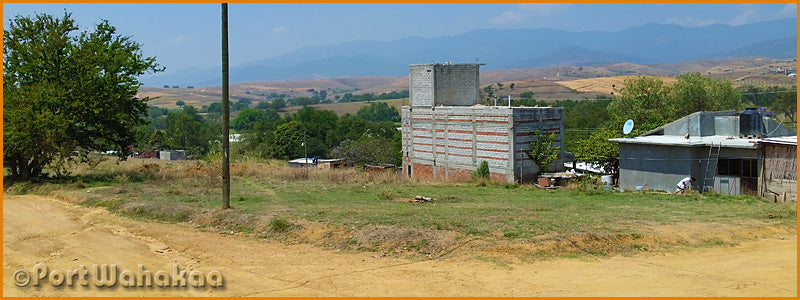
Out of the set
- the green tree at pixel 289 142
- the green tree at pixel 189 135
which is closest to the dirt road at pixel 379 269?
the green tree at pixel 289 142

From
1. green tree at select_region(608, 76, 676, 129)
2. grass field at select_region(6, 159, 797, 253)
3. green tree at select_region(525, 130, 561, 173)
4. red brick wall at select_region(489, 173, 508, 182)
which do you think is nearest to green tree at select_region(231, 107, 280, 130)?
green tree at select_region(608, 76, 676, 129)

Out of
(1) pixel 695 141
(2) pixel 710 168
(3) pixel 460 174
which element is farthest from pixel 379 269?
(3) pixel 460 174

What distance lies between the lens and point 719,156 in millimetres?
29906

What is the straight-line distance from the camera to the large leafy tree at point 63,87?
2966 centimetres

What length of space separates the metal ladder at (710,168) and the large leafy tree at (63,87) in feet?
79.2

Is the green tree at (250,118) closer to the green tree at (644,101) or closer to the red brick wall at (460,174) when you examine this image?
the green tree at (644,101)

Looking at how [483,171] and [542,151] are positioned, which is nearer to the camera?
[542,151]

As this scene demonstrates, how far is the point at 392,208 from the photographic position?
70.1 ft

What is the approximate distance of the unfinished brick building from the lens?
38.1 metres

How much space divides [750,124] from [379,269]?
23.5m

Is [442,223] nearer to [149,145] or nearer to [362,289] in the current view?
[362,289]

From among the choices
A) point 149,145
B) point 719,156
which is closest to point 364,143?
point 149,145

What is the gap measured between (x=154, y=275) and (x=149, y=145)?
7088 centimetres

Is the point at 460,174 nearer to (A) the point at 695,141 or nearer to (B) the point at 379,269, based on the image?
(A) the point at 695,141
